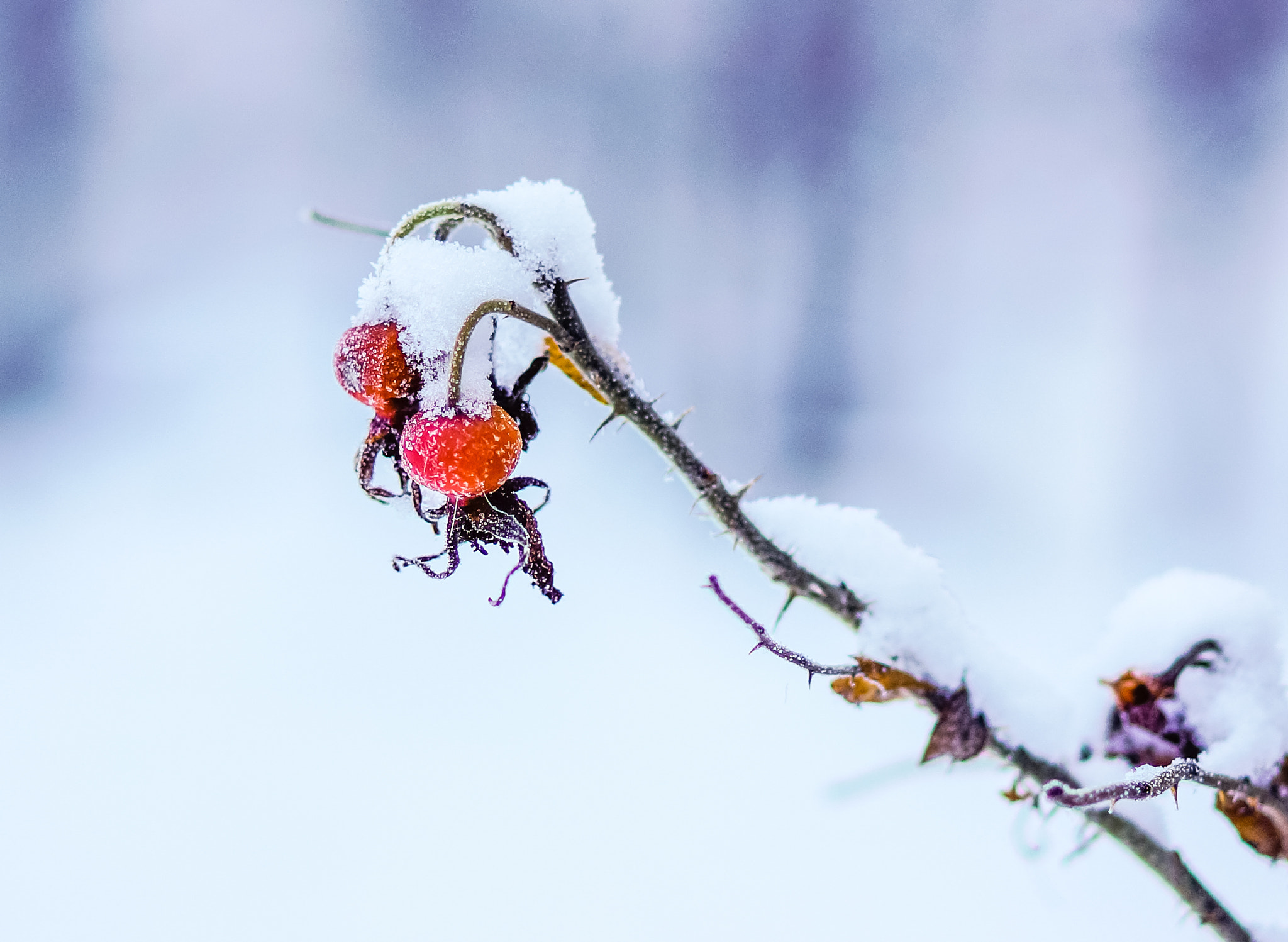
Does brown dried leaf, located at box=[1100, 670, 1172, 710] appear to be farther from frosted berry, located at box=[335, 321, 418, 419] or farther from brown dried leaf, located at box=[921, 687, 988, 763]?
frosted berry, located at box=[335, 321, 418, 419]

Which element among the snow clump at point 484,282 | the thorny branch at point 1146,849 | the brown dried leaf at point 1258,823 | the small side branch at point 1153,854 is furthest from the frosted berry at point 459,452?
the brown dried leaf at point 1258,823

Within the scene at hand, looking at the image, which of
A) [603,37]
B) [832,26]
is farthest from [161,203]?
[832,26]

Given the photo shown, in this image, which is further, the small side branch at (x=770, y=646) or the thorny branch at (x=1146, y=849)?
the thorny branch at (x=1146, y=849)

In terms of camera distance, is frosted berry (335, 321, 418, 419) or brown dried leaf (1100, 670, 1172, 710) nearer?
frosted berry (335, 321, 418, 419)

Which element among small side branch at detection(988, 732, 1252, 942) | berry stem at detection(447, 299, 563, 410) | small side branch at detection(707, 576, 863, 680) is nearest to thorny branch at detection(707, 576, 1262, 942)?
small side branch at detection(988, 732, 1252, 942)

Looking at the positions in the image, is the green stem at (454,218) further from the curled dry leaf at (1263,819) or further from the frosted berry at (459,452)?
the curled dry leaf at (1263,819)

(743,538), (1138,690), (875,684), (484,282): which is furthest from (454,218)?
(1138,690)
